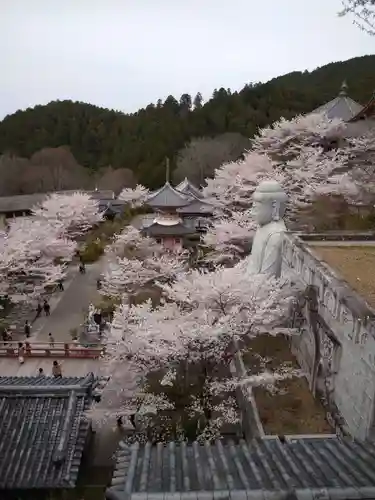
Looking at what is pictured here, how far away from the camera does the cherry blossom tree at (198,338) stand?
9430 millimetres

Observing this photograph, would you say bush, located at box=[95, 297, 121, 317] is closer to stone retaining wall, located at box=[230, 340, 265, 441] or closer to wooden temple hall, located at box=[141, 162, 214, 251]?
wooden temple hall, located at box=[141, 162, 214, 251]

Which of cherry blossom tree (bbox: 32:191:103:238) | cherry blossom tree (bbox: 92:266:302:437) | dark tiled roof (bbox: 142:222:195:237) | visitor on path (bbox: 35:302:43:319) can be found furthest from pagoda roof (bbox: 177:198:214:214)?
cherry blossom tree (bbox: 92:266:302:437)

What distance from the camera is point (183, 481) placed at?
3.28 metres

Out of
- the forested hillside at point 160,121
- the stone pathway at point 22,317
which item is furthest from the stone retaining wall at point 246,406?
the forested hillside at point 160,121

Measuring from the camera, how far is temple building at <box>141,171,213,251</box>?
2736 cm

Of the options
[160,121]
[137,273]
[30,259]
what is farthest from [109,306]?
[160,121]

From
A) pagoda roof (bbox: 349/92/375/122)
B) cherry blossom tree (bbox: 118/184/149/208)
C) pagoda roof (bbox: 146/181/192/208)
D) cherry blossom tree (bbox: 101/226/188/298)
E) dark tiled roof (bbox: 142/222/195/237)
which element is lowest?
cherry blossom tree (bbox: 101/226/188/298)

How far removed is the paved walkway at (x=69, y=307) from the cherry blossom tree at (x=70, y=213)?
414cm

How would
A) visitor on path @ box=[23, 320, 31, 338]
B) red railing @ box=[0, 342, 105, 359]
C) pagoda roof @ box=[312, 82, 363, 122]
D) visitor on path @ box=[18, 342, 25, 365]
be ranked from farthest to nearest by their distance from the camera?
pagoda roof @ box=[312, 82, 363, 122]
visitor on path @ box=[23, 320, 31, 338]
red railing @ box=[0, 342, 105, 359]
visitor on path @ box=[18, 342, 25, 365]

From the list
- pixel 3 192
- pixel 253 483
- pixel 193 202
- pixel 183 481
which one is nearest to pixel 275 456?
pixel 253 483

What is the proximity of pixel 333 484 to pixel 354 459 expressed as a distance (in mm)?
580

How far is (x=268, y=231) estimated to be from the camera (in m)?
13.0

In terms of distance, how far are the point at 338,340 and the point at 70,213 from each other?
26.5 meters

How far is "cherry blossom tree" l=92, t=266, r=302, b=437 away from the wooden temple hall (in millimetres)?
15986
